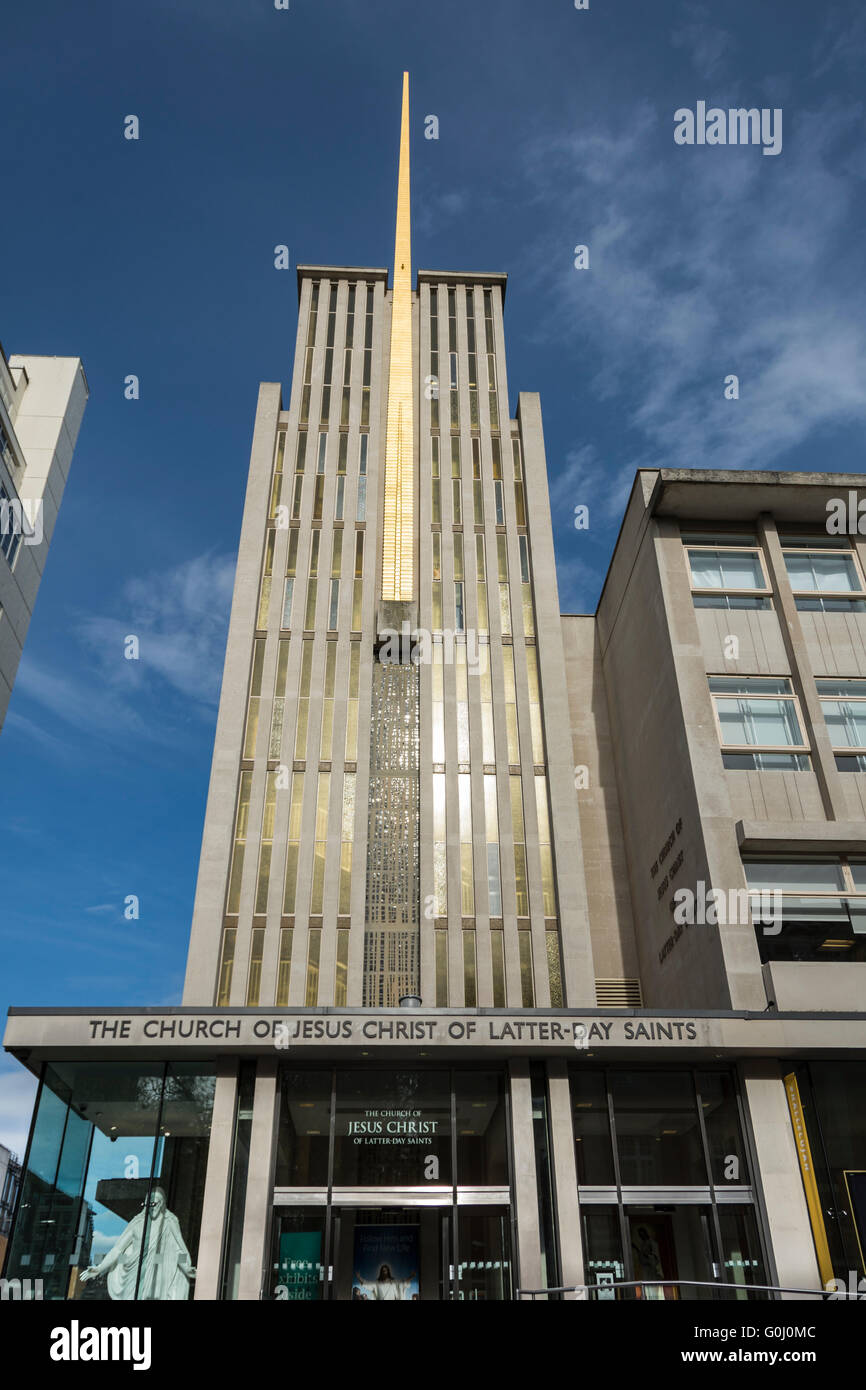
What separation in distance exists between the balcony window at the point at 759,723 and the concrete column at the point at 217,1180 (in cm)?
1582

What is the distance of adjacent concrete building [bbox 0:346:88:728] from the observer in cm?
3522

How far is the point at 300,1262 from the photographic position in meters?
20.3

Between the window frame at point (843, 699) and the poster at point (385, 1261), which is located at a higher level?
the window frame at point (843, 699)

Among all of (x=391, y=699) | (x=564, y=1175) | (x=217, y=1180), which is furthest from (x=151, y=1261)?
(x=391, y=699)

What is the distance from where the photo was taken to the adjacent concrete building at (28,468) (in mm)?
35219

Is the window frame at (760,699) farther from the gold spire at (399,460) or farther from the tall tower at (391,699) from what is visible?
the gold spire at (399,460)

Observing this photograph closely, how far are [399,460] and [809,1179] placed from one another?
28144mm

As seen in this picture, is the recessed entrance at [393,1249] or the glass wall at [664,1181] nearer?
the recessed entrance at [393,1249]

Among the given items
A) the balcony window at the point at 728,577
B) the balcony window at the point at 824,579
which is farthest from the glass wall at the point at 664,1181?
the balcony window at the point at 824,579

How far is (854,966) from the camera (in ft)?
78.2

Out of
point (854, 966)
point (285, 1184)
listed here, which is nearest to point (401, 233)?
point (854, 966)

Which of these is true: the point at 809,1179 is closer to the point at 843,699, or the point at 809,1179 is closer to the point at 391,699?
the point at 843,699

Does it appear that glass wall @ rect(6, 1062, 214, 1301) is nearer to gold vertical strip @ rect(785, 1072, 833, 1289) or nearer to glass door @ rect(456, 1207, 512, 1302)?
glass door @ rect(456, 1207, 512, 1302)

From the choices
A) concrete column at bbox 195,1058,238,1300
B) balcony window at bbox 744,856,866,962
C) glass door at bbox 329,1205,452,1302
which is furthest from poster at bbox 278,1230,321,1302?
balcony window at bbox 744,856,866,962
